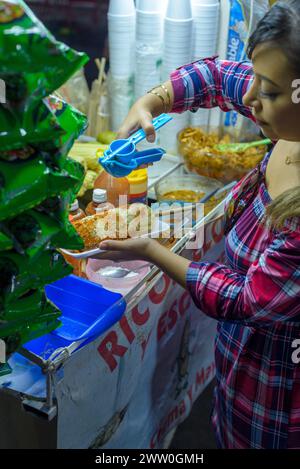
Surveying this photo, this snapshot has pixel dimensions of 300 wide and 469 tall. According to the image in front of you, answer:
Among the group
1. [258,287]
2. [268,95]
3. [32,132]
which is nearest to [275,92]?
[268,95]

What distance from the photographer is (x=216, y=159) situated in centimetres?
195

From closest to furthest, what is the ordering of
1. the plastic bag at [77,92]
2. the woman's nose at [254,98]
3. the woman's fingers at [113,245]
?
1. the woman's nose at [254,98]
2. the woman's fingers at [113,245]
3. the plastic bag at [77,92]

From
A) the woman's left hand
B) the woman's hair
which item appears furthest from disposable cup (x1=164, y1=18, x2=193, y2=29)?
the woman's left hand

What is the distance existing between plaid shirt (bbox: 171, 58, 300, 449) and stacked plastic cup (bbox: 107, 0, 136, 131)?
0.55m

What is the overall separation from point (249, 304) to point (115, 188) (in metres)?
0.64

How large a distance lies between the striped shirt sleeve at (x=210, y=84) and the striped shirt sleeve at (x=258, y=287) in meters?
0.58

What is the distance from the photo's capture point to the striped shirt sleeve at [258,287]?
1.08 m

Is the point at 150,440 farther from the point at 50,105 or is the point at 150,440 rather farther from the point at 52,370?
the point at 50,105

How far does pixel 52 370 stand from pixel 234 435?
620mm

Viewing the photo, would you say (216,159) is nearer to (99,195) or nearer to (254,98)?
(99,195)

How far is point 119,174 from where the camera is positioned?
1.32 meters

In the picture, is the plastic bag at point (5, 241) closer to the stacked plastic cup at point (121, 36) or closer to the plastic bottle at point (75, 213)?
the plastic bottle at point (75, 213)

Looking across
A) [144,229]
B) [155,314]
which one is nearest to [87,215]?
[144,229]

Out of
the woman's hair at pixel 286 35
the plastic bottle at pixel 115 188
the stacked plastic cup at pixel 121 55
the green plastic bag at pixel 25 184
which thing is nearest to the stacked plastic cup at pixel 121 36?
the stacked plastic cup at pixel 121 55
